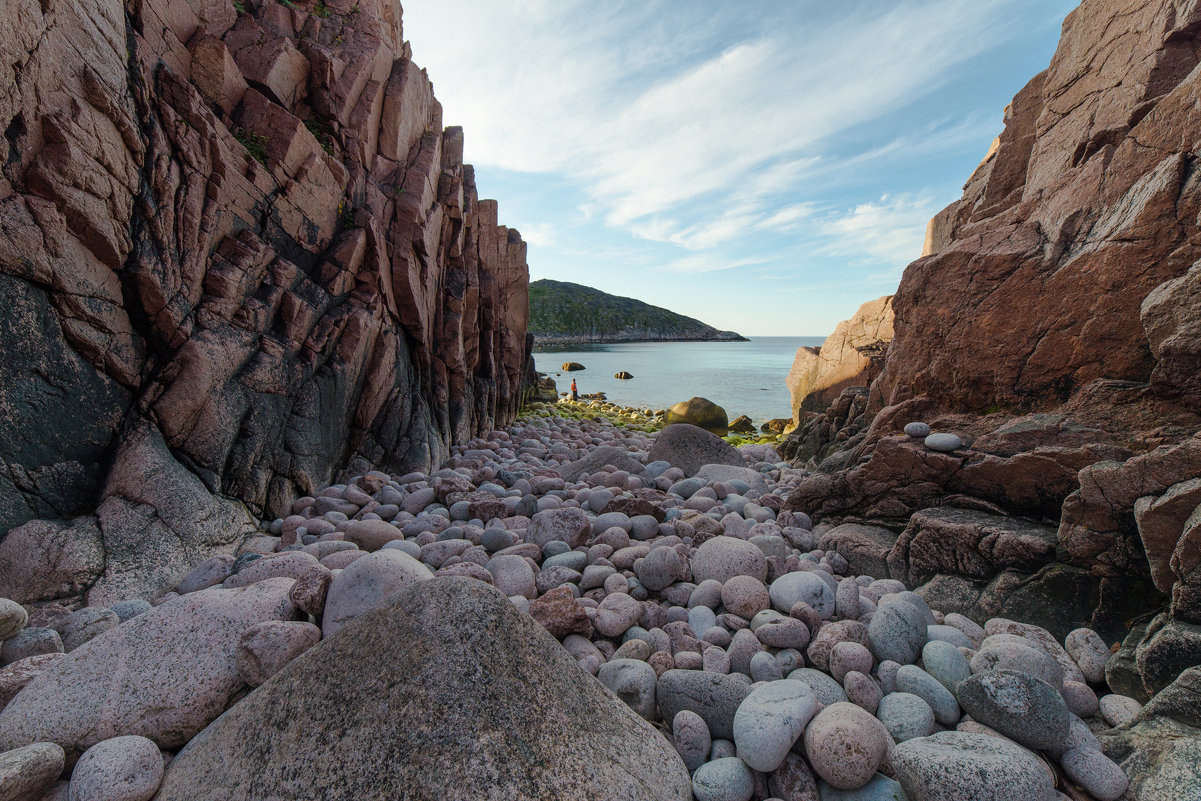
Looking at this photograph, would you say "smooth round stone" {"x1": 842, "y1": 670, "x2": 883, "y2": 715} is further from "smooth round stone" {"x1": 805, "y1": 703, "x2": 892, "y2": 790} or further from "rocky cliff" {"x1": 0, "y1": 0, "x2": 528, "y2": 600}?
"rocky cliff" {"x1": 0, "y1": 0, "x2": 528, "y2": 600}

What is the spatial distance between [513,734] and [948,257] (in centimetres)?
689

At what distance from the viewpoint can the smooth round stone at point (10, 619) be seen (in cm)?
304

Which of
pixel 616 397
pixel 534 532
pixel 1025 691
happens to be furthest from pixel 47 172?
pixel 616 397

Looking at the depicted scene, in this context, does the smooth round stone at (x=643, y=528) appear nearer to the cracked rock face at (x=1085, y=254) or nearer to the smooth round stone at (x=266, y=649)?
the smooth round stone at (x=266, y=649)

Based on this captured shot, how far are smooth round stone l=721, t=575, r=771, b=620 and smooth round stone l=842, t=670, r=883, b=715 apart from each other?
0.91 metres

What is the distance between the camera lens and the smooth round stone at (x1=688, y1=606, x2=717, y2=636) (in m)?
3.92

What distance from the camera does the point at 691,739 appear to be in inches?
112

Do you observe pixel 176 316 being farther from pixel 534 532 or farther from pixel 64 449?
pixel 534 532

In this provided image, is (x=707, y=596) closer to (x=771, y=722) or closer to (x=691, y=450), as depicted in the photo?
(x=771, y=722)

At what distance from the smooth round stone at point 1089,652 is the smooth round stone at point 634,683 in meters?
2.74

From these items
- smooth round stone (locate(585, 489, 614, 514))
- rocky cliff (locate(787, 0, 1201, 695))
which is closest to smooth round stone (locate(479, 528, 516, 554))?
smooth round stone (locate(585, 489, 614, 514))

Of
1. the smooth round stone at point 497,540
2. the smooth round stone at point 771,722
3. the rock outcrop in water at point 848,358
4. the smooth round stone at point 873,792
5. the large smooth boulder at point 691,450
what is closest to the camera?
the smooth round stone at point 873,792

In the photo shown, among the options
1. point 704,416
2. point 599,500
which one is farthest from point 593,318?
point 599,500

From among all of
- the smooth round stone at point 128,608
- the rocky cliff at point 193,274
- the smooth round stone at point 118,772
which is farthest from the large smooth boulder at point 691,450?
the smooth round stone at point 118,772
